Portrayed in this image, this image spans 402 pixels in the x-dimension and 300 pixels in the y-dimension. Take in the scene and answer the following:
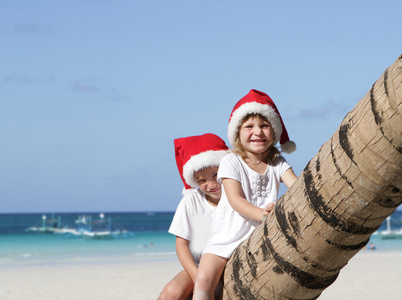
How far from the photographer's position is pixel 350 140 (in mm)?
1694

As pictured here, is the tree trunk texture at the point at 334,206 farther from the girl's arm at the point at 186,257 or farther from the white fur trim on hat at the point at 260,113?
the white fur trim on hat at the point at 260,113

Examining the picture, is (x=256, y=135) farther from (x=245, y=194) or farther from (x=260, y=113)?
(x=245, y=194)

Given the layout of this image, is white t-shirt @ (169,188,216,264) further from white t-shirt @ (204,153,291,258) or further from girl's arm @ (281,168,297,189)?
girl's arm @ (281,168,297,189)

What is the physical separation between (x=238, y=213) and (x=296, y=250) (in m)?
0.89

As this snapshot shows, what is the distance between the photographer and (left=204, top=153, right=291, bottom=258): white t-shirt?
282cm

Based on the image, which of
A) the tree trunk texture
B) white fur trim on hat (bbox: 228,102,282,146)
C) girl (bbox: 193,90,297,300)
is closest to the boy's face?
girl (bbox: 193,90,297,300)

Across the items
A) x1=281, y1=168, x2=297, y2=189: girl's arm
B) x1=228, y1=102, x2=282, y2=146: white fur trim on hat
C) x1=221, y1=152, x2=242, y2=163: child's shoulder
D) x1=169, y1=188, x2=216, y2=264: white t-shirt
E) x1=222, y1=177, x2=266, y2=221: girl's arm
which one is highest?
x1=228, y1=102, x2=282, y2=146: white fur trim on hat

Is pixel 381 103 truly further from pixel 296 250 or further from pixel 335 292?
pixel 335 292

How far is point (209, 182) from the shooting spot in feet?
11.5

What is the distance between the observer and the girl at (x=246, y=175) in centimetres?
278

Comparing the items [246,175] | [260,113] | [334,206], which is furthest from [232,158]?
[334,206]

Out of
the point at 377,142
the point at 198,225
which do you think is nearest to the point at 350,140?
the point at 377,142

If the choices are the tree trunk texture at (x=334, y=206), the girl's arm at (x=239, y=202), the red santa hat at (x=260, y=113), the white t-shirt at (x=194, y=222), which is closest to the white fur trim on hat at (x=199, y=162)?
the white t-shirt at (x=194, y=222)

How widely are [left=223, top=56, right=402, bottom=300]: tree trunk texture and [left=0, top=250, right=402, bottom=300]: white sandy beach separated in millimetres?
11766
